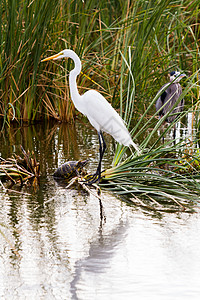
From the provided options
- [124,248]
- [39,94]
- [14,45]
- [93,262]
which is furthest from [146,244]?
[39,94]

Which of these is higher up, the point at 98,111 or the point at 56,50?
the point at 56,50

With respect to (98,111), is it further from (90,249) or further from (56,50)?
(56,50)

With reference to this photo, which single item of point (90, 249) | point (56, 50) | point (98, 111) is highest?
Result: point (56, 50)

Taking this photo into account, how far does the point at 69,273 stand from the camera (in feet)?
9.29

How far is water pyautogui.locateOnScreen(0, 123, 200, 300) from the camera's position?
2684 millimetres

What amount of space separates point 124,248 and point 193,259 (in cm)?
41

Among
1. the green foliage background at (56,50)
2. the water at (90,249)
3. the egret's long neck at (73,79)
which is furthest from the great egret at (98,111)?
the green foliage background at (56,50)

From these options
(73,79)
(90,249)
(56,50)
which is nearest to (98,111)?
(73,79)

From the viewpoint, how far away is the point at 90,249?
10.4 ft

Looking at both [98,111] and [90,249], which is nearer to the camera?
[90,249]

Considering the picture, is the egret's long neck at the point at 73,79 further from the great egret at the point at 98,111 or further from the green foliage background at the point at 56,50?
the green foliage background at the point at 56,50

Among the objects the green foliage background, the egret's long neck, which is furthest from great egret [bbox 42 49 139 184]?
the green foliage background

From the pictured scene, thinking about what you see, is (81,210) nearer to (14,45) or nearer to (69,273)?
(69,273)

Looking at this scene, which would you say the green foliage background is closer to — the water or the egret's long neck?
the egret's long neck
